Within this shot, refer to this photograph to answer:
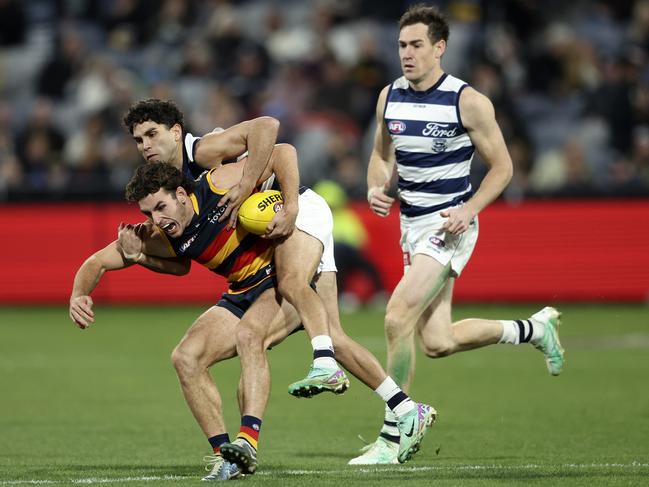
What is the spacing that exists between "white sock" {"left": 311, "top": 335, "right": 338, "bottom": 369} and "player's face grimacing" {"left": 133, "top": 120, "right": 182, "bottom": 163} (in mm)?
1406

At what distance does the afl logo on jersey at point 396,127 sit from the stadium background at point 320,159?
3.53 meters

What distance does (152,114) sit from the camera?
7.32 metres

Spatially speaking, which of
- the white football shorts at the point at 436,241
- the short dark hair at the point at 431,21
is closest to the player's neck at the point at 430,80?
the short dark hair at the point at 431,21

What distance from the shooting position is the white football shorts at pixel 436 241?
8.35 m

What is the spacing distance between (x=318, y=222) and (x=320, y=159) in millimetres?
11423

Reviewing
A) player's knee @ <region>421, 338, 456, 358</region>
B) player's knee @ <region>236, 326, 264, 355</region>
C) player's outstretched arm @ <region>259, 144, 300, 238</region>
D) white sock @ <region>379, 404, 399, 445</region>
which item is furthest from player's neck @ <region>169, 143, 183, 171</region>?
player's knee @ <region>421, 338, 456, 358</region>

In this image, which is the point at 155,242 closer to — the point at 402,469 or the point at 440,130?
the point at 402,469

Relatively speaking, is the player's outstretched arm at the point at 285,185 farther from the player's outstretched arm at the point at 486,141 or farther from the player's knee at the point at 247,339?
the player's outstretched arm at the point at 486,141

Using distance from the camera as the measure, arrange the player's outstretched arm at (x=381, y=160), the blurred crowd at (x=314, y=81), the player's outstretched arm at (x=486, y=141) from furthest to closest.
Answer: the blurred crowd at (x=314, y=81) < the player's outstretched arm at (x=381, y=160) < the player's outstretched arm at (x=486, y=141)

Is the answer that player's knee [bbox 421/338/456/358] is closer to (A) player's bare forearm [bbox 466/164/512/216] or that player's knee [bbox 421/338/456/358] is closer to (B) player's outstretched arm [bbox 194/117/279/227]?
(A) player's bare forearm [bbox 466/164/512/216]

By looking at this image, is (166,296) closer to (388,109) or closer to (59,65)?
(59,65)

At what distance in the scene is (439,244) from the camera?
27.4 ft

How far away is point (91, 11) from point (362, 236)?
24.0ft

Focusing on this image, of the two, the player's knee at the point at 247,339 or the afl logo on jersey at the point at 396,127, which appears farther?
the afl logo on jersey at the point at 396,127
